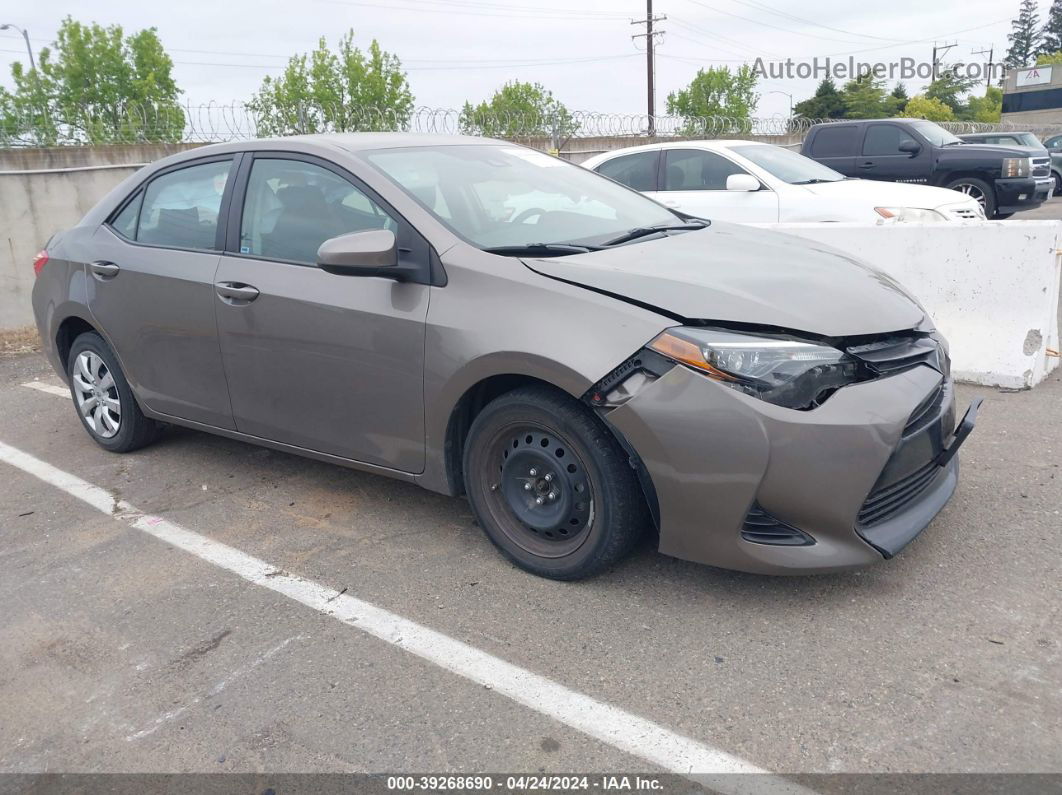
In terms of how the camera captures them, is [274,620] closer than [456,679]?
No

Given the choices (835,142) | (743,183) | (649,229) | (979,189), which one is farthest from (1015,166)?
(649,229)

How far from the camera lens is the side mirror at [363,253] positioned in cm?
342

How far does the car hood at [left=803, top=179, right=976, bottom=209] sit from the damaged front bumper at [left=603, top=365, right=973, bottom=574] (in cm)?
587

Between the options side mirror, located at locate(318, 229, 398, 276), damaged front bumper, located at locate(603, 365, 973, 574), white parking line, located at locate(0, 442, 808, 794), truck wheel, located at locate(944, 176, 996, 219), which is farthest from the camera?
truck wheel, located at locate(944, 176, 996, 219)

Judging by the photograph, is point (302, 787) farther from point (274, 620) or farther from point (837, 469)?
point (837, 469)

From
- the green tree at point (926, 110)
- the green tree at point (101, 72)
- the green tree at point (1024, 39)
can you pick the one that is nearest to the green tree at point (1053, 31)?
the green tree at point (1024, 39)

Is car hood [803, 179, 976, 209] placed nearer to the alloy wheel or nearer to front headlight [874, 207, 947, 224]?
front headlight [874, 207, 947, 224]

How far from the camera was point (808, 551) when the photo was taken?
2.96 metres

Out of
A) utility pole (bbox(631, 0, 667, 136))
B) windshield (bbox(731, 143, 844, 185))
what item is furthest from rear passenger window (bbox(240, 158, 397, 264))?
utility pole (bbox(631, 0, 667, 136))

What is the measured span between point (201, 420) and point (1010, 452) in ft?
13.2

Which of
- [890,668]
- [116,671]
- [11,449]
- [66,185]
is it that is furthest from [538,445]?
[66,185]

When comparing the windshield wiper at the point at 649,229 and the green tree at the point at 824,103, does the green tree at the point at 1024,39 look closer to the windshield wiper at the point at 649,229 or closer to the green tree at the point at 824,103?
the green tree at the point at 824,103

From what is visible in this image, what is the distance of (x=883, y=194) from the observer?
335 inches

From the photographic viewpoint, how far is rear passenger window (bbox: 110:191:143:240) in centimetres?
480
